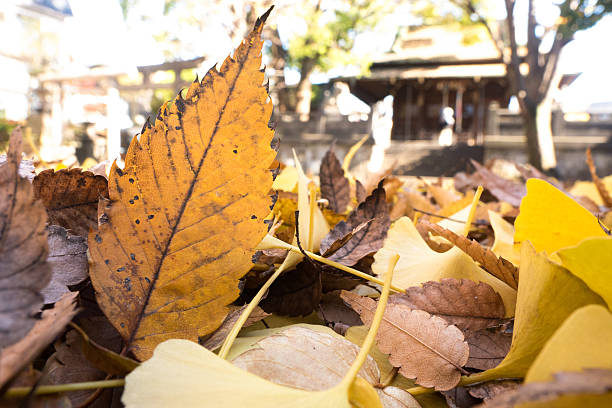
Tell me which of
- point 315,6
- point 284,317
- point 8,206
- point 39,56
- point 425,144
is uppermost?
point 315,6

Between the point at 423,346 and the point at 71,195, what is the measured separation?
0.25 metres

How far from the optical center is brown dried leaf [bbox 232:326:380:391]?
0.66ft

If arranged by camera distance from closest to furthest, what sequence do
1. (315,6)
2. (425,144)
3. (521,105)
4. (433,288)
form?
(433,288) < (521,105) < (425,144) < (315,6)

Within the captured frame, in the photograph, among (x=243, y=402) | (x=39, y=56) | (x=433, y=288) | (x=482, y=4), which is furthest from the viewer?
(x=39, y=56)

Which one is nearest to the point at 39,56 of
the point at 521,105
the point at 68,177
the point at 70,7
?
the point at 70,7

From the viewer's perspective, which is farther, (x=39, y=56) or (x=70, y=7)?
(x=39, y=56)

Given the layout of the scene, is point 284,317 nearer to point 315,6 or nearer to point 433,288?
point 433,288

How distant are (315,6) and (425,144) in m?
4.93

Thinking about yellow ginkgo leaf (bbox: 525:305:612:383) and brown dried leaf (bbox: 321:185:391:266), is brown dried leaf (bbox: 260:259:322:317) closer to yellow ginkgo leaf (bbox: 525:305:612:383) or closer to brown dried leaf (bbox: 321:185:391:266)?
brown dried leaf (bbox: 321:185:391:266)

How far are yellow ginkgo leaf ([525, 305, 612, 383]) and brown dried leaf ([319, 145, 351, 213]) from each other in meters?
0.40

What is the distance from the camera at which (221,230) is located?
225 mm

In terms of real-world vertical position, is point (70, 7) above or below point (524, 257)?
above

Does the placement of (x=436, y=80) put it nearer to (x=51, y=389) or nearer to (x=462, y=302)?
(x=462, y=302)

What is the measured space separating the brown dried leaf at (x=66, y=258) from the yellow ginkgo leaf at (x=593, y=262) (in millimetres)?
230
